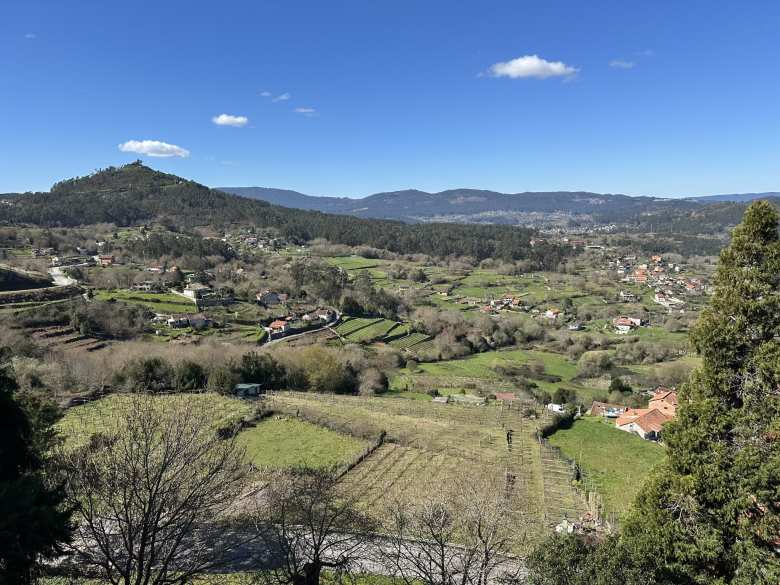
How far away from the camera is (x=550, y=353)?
55188 millimetres

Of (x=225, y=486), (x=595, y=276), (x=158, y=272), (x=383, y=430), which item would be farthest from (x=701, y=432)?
(x=595, y=276)

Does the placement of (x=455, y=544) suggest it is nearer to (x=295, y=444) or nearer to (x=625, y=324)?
(x=295, y=444)

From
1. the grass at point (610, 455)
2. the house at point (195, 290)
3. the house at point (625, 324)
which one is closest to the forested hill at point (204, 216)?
the house at point (625, 324)

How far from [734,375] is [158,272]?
67.5 meters

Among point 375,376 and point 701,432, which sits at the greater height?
point 701,432

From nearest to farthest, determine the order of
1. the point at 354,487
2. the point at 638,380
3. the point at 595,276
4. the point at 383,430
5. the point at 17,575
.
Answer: the point at 17,575 → the point at 354,487 → the point at 383,430 → the point at 638,380 → the point at 595,276

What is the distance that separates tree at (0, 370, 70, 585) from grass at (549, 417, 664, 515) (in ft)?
57.4

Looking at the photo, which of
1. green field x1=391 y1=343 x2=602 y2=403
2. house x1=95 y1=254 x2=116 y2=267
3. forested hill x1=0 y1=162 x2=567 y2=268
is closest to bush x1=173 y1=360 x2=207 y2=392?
green field x1=391 y1=343 x2=602 y2=403

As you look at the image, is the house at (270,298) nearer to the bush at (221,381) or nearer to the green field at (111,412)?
the bush at (221,381)

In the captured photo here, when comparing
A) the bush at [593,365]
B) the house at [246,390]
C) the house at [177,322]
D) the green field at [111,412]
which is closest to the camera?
the green field at [111,412]

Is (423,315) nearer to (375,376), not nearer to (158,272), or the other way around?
(375,376)

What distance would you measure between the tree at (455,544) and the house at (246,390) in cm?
1884

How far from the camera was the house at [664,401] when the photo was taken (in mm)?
30359

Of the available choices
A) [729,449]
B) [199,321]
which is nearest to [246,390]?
[199,321]
